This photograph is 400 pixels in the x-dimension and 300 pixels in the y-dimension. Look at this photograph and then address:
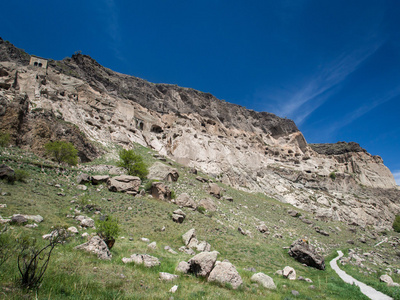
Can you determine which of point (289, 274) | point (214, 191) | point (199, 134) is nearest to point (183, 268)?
point (289, 274)

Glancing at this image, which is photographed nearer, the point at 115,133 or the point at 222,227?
the point at 222,227

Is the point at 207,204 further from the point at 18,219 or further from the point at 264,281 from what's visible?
the point at 18,219

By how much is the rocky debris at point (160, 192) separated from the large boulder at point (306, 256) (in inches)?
508

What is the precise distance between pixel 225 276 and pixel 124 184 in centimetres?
1616

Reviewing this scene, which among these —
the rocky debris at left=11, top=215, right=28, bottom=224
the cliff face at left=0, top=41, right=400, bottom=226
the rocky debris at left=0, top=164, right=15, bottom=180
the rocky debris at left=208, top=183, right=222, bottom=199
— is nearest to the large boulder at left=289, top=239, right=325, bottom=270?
the rocky debris at left=208, top=183, right=222, bottom=199

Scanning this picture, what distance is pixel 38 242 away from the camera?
7012mm

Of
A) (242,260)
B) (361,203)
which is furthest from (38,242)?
(361,203)

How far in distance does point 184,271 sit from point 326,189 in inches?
2730

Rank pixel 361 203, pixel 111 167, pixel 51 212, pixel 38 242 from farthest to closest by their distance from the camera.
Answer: pixel 361 203, pixel 111 167, pixel 51 212, pixel 38 242

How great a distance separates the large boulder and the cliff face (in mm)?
31200

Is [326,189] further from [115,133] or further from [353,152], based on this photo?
[115,133]

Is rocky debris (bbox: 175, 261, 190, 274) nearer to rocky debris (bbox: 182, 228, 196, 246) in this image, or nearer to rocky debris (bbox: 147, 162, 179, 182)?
rocky debris (bbox: 182, 228, 196, 246)

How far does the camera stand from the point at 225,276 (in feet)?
21.7

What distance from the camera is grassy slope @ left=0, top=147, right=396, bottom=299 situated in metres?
4.48
